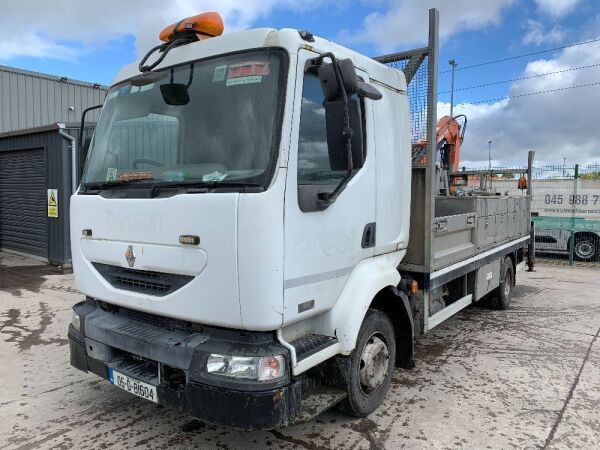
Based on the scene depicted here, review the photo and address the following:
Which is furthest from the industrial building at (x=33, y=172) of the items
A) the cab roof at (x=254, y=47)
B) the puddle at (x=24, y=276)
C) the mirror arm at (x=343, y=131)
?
the mirror arm at (x=343, y=131)

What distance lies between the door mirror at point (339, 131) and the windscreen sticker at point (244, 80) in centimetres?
43

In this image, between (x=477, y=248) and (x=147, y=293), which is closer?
(x=147, y=293)

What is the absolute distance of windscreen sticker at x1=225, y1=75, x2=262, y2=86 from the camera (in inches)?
114

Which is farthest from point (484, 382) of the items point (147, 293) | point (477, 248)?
point (147, 293)

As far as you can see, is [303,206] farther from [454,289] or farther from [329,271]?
[454,289]

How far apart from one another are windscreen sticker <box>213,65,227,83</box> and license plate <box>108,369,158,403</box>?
75.9 inches

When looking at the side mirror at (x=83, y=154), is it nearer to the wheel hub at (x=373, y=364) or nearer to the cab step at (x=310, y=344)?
the cab step at (x=310, y=344)

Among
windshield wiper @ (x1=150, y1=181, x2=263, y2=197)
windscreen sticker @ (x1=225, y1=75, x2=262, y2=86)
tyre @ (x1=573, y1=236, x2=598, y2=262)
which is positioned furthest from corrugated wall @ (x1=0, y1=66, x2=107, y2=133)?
tyre @ (x1=573, y1=236, x2=598, y2=262)

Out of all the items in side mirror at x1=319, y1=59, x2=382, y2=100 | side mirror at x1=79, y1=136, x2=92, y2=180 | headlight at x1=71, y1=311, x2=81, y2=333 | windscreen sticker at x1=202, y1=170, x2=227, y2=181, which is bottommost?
headlight at x1=71, y1=311, x2=81, y2=333

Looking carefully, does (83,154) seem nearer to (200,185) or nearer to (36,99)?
(200,185)

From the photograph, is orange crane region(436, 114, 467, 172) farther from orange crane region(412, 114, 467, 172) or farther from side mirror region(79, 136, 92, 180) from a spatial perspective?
side mirror region(79, 136, 92, 180)

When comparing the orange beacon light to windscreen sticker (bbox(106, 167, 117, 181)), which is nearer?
the orange beacon light

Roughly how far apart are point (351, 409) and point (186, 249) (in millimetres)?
1701

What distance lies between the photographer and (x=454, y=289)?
545 cm
